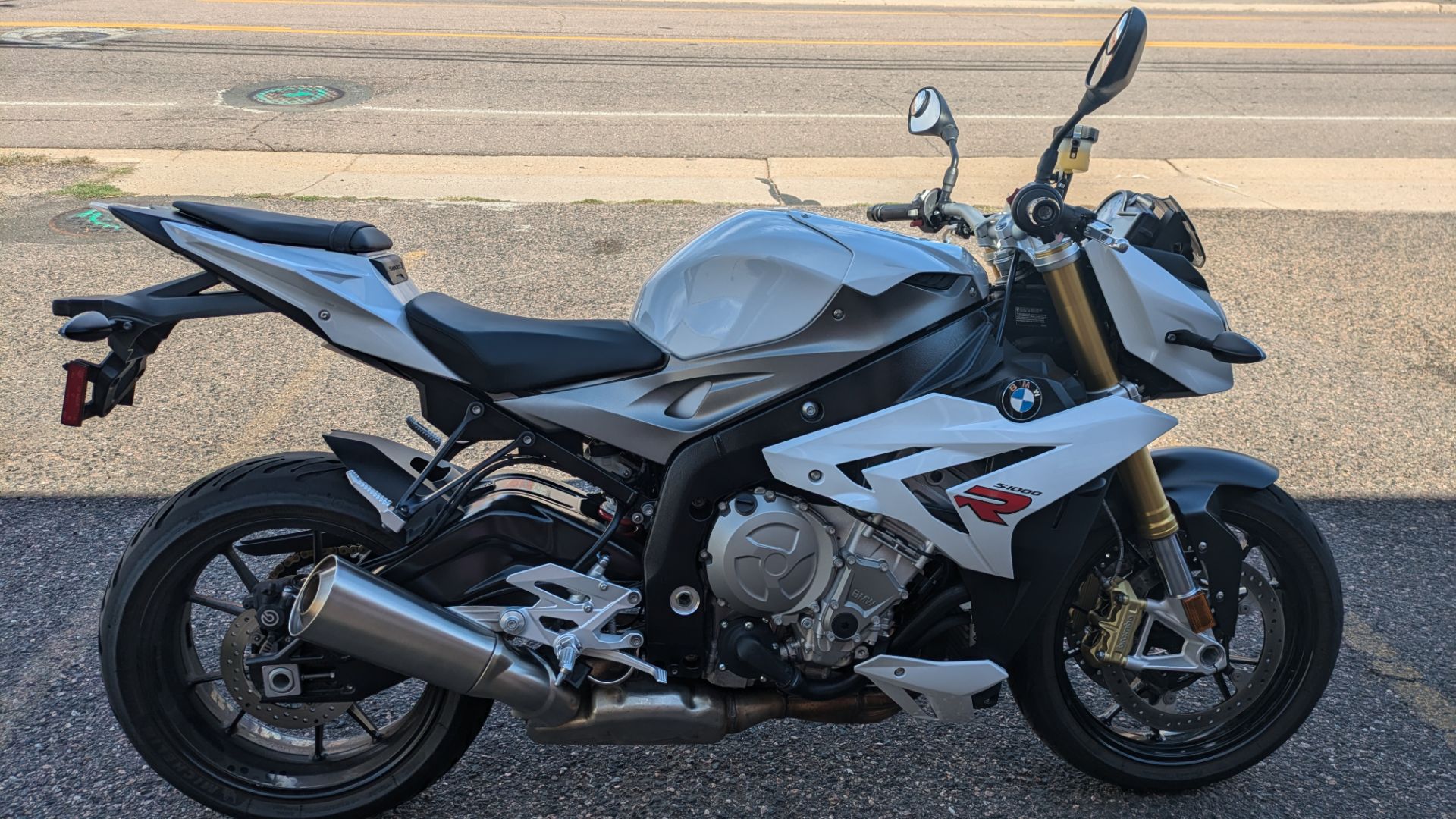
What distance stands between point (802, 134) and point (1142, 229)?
24.0 feet

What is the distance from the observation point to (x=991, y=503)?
2.52 m

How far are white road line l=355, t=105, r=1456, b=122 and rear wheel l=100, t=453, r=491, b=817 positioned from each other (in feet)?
25.9

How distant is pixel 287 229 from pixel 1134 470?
6.40 feet

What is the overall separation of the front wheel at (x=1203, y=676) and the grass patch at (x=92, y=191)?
688 centimetres

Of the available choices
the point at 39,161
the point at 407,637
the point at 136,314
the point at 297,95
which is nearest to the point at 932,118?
the point at 407,637

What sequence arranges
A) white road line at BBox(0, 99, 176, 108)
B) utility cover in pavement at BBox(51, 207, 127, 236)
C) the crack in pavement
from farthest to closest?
white road line at BBox(0, 99, 176, 108) < utility cover in pavement at BBox(51, 207, 127, 236) < the crack in pavement

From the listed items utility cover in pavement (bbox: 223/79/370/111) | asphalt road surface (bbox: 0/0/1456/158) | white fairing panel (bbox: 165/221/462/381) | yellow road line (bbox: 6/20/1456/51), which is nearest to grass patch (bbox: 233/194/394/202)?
asphalt road surface (bbox: 0/0/1456/158)

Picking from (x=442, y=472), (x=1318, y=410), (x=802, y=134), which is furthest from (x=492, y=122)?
(x=442, y=472)

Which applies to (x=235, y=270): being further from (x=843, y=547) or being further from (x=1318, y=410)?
(x=1318, y=410)

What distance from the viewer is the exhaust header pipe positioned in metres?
2.41

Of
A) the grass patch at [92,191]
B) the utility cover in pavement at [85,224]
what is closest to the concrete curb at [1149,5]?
the grass patch at [92,191]

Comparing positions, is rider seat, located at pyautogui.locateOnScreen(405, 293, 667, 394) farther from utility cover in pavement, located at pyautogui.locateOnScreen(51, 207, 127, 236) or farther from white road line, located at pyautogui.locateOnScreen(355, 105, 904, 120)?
white road line, located at pyautogui.locateOnScreen(355, 105, 904, 120)

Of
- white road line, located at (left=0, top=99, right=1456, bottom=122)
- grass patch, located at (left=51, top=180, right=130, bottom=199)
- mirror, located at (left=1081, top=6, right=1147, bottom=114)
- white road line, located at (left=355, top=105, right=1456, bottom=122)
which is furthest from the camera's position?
white road line, located at (left=355, top=105, right=1456, bottom=122)

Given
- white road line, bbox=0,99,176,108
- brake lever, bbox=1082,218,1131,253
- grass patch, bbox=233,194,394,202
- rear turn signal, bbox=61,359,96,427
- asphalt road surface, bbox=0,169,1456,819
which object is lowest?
white road line, bbox=0,99,176,108
